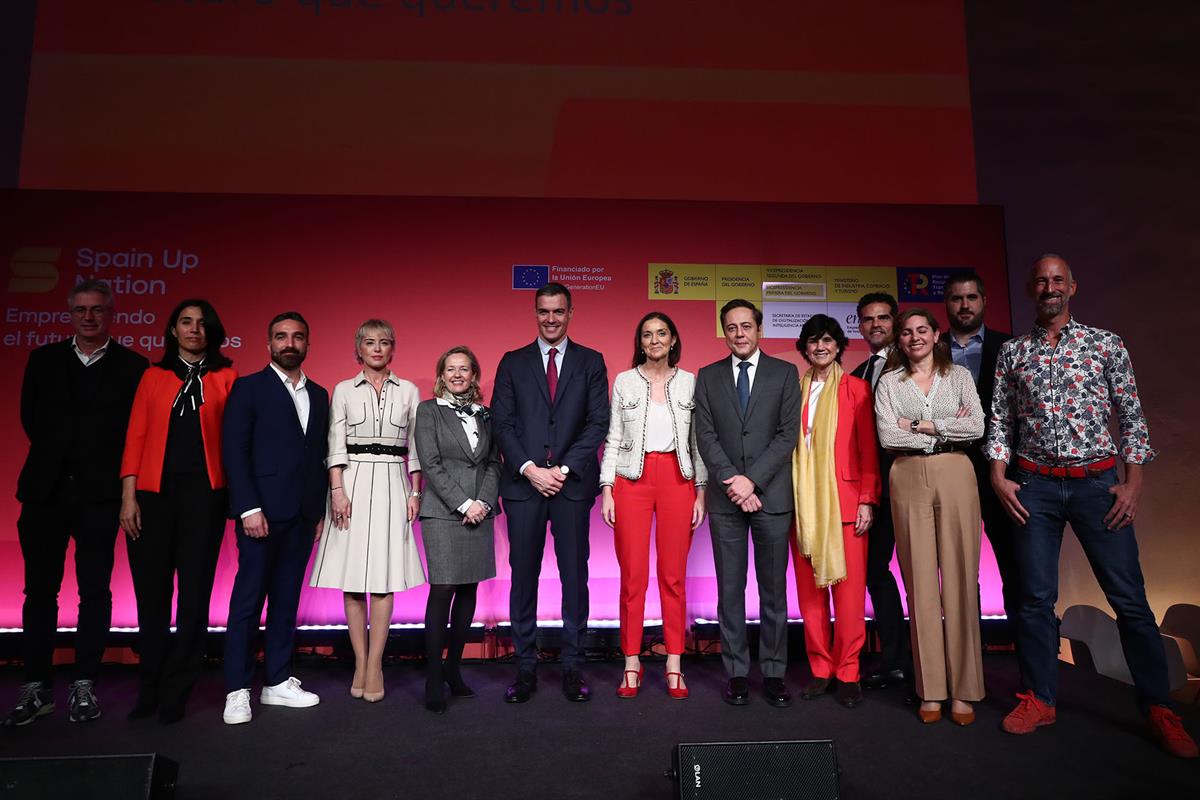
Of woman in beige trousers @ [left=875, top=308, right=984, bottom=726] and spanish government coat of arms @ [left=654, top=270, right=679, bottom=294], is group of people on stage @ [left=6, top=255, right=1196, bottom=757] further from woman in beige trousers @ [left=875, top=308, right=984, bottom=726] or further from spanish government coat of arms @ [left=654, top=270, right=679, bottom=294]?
spanish government coat of arms @ [left=654, top=270, right=679, bottom=294]

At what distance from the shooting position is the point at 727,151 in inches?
186

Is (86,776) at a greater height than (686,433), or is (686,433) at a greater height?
(686,433)

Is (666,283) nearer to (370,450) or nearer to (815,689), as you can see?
(370,450)

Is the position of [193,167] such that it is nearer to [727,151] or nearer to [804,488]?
[727,151]

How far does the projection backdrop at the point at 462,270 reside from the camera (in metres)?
4.48

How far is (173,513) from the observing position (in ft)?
10.3

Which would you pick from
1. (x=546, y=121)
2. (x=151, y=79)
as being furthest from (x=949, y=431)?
(x=151, y=79)

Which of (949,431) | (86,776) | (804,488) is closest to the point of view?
(86,776)

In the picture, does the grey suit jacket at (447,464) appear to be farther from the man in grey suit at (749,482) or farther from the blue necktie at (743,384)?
the blue necktie at (743,384)

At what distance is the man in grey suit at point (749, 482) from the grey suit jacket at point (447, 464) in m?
1.04

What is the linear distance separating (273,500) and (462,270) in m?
2.01

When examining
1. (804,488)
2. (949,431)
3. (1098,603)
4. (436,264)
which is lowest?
(1098,603)

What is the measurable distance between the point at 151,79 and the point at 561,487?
3794mm

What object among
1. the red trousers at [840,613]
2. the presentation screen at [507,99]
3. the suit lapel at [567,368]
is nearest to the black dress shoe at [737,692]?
the red trousers at [840,613]
